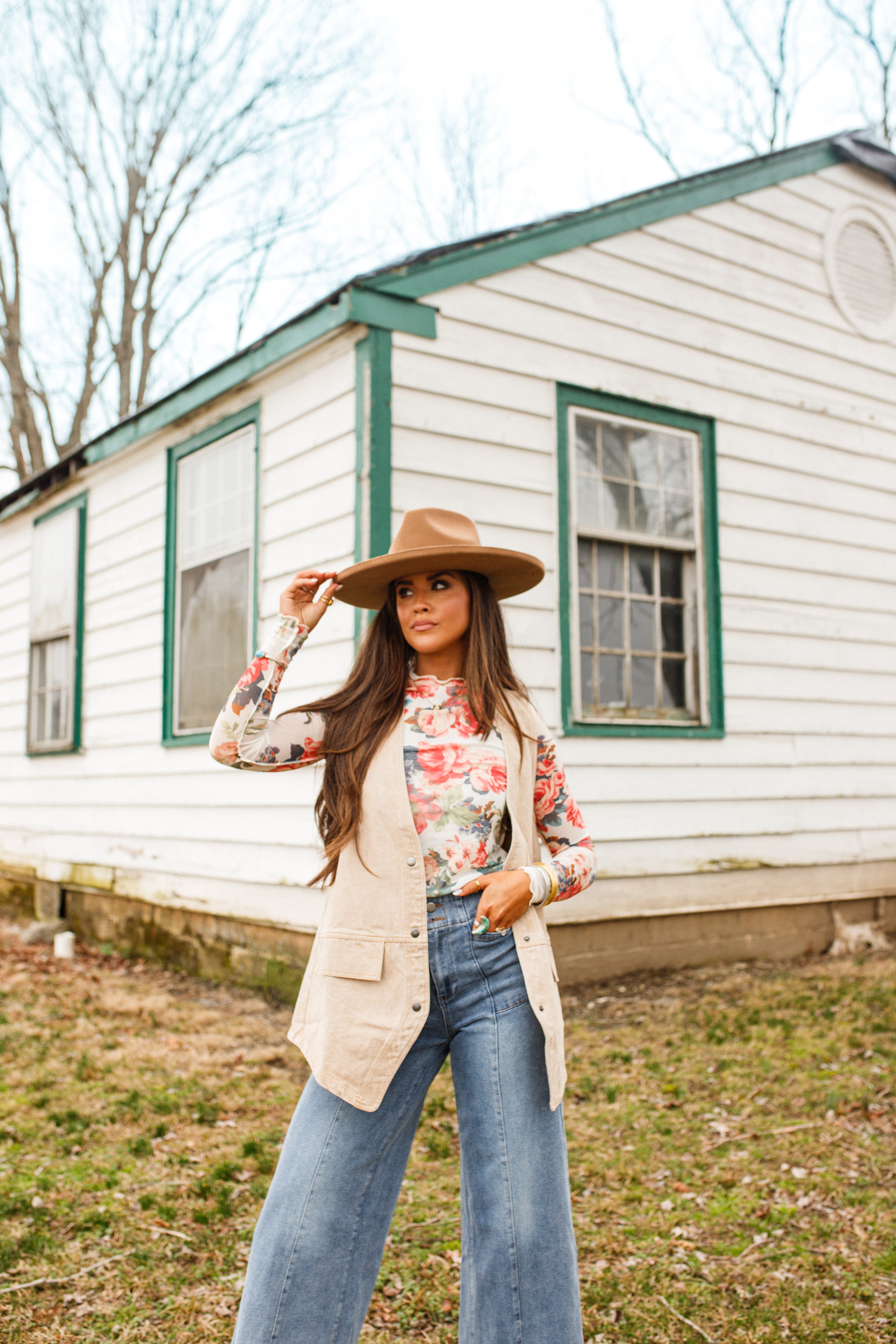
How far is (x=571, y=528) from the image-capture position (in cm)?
602

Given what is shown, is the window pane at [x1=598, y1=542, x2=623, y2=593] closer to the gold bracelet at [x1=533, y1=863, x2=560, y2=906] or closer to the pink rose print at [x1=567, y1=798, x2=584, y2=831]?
the pink rose print at [x1=567, y1=798, x2=584, y2=831]

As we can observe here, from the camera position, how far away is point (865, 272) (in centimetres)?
787

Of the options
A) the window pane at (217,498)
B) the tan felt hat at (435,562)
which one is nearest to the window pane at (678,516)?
the window pane at (217,498)

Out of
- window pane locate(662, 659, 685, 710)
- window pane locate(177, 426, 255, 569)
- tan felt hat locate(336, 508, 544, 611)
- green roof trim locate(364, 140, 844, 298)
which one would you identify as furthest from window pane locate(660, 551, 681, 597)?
Result: tan felt hat locate(336, 508, 544, 611)

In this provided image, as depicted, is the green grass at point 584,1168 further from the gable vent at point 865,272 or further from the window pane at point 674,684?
the gable vent at point 865,272

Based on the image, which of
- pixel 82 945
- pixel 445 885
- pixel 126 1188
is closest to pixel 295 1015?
pixel 445 885

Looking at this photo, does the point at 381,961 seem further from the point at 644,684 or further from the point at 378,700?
the point at 644,684

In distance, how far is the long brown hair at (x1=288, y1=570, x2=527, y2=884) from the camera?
Result: 6.91ft

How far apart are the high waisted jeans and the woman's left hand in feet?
0.15

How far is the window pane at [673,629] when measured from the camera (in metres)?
6.52

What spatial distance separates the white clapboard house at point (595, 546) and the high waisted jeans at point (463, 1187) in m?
3.38

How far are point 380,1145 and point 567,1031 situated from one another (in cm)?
332

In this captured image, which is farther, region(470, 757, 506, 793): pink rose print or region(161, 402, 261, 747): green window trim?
region(161, 402, 261, 747): green window trim

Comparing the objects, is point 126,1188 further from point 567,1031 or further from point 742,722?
point 742,722
